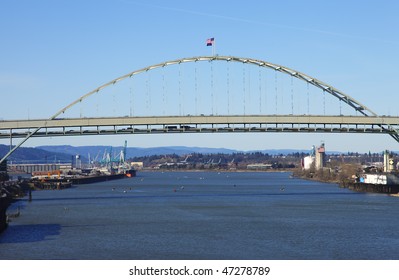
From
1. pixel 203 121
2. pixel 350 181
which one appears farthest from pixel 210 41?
pixel 350 181

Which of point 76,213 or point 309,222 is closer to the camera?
point 309,222

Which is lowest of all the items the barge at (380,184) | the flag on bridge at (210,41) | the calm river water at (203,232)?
the calm river water at (203,232)

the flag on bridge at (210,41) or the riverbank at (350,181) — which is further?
the riverbank at (350,181)

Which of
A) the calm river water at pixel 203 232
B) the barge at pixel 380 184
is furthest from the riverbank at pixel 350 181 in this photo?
the calm river water at pixel 203 232

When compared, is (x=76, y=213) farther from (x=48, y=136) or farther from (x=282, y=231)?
(x=282, y=231)

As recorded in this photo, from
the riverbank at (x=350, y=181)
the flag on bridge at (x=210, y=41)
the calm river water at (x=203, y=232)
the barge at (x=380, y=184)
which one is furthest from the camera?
the riverbank at (x=350, y=181)

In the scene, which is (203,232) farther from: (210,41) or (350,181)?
(350,181)

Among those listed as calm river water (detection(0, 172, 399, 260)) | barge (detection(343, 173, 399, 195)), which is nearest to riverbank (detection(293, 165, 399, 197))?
barge (detection(343, 173, 399, 195))

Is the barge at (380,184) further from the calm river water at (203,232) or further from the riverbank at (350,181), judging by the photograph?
the calm river water at (203,232)

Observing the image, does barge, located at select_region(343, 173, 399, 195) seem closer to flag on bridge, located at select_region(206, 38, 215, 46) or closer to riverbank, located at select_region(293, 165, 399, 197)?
riverbank, located at select_region(293, 165, 399, 197)

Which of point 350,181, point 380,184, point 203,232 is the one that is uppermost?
point 350,181

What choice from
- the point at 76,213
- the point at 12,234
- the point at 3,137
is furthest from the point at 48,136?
the point at 12,234
